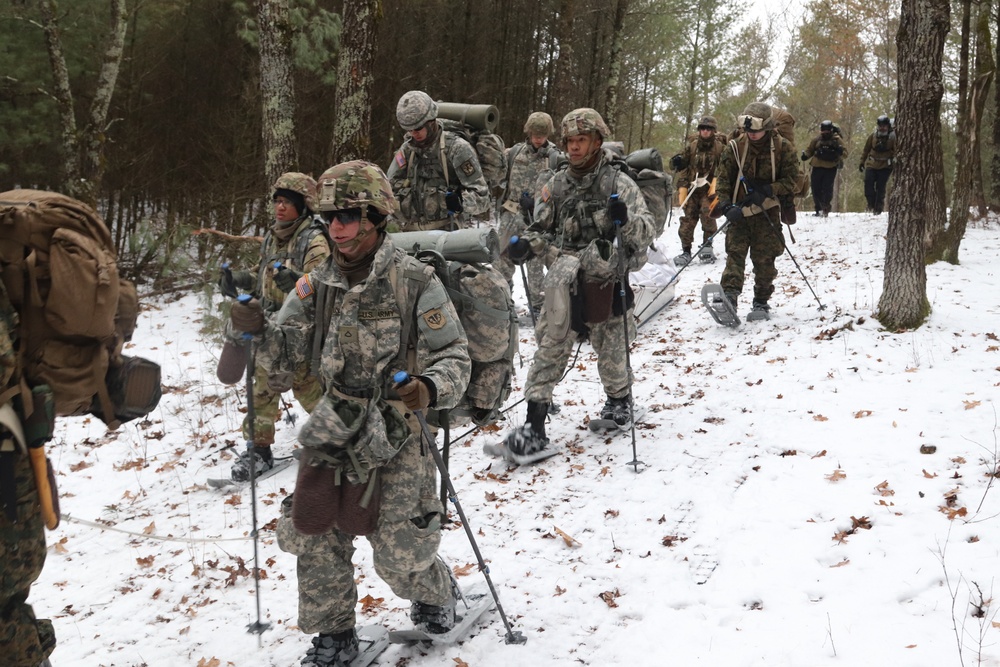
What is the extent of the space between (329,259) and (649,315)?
7769mm

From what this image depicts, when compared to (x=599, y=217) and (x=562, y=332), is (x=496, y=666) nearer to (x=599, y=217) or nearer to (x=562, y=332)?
(x=562, y=332)

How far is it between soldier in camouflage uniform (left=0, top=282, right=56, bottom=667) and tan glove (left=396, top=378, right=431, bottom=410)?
1.58m

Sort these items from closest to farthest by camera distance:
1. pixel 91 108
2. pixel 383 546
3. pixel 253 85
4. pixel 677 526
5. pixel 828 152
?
1. pixel 383 546
2. pixel 677 526
3. pixel 91 108
4. pixel 253 85
5. pixel 828 152

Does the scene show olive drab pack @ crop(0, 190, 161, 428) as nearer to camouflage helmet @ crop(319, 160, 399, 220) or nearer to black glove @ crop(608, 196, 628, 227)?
camouflage helmet @ crop(319, 160, 399, 220)

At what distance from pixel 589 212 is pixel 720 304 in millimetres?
3777

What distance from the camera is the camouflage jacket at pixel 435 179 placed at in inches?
307

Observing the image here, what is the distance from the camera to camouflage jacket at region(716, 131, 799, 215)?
910 cm

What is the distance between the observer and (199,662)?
13.9 feet

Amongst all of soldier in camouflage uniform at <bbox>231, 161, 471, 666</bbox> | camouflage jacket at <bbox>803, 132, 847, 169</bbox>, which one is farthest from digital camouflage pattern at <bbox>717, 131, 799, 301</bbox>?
camouflage jacket at <bbox>803, 132, 847, 169</bbox>

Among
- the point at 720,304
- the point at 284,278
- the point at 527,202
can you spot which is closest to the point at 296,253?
the point at 284,278

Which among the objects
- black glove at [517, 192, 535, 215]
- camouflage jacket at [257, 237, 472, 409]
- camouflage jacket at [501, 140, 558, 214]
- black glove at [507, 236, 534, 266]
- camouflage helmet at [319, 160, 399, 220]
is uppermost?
camouflage jacket at [501, 140, 558, 214]

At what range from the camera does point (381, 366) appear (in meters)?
3.68

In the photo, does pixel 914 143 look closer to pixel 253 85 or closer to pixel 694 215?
pixel 694 215

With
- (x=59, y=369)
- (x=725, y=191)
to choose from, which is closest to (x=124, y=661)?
(x=59, y=369)
